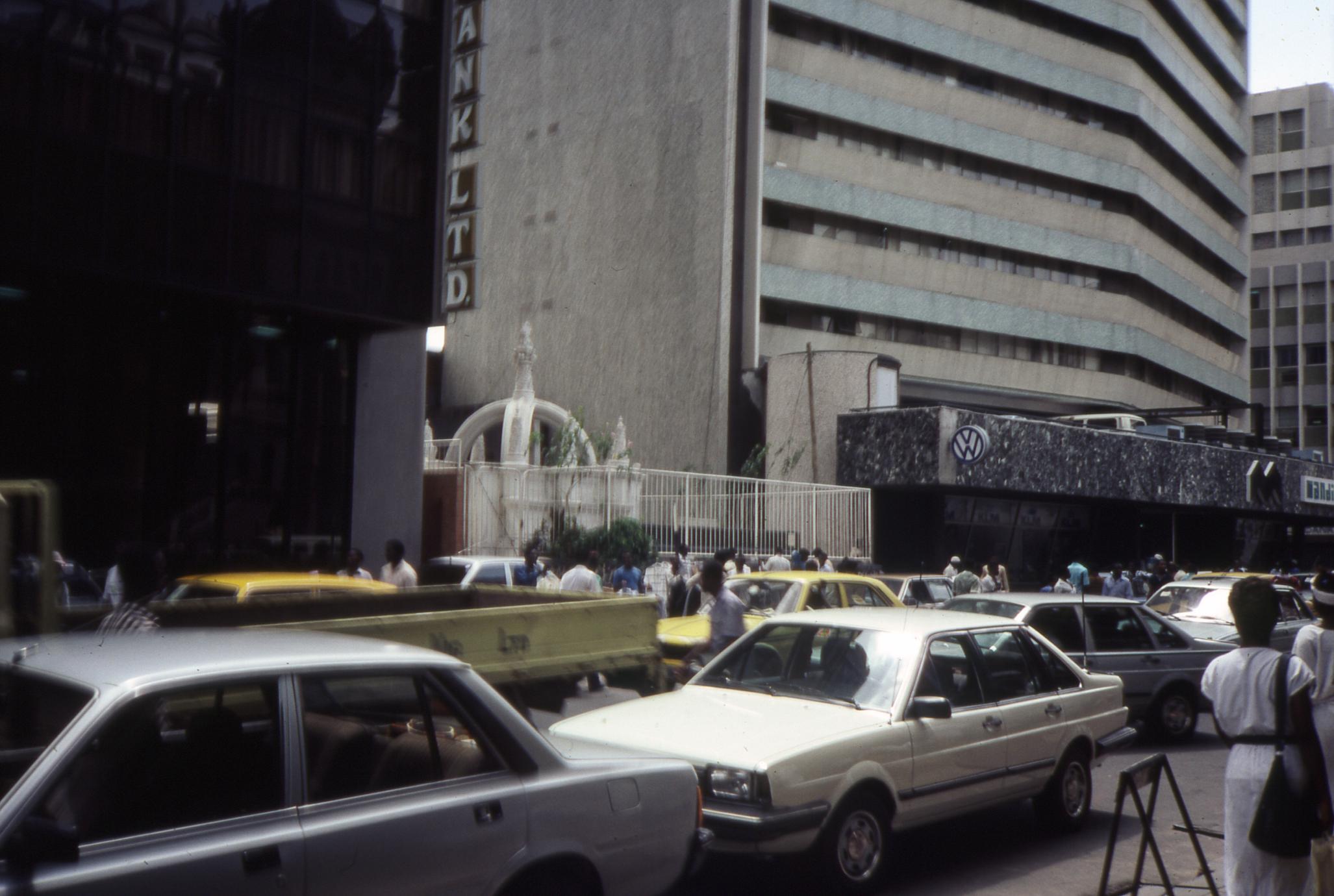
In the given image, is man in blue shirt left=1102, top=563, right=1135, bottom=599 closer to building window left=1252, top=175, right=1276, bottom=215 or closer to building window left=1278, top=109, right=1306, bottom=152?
building window left=1252, top=175, right=1276, bottom=215

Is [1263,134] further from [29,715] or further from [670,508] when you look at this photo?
[29,715]

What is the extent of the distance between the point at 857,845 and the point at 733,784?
896mm

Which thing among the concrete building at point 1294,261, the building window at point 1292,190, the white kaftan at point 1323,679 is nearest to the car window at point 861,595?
the white kaftan at point 1323,679

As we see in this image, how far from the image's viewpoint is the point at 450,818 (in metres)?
4.10

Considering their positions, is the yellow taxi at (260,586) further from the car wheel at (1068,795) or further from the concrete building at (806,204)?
the concrete building at (806,204)

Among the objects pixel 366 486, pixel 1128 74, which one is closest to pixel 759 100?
pixel 1128 74

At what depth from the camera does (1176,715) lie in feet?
39.8

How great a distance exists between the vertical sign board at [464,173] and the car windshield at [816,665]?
14.1 meters

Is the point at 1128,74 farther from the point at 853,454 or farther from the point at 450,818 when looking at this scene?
the point at 450,818

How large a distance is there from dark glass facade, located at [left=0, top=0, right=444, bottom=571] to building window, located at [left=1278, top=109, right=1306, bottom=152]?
7124cm

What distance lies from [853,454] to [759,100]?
11.1 metres

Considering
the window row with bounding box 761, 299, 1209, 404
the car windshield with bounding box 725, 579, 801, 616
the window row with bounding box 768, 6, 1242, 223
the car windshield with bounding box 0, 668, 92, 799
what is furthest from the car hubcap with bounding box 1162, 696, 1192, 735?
the window row with bounding box 768, 6, 1242, 223

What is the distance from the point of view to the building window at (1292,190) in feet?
252

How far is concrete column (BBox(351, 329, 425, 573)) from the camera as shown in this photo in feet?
63.7
